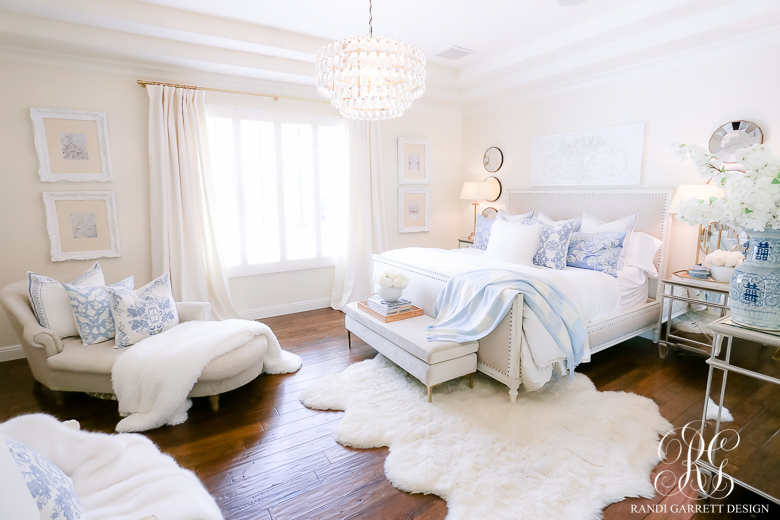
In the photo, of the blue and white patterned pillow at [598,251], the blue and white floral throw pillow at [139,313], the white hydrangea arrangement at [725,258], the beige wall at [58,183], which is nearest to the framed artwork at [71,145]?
the beige wall at [58,183]

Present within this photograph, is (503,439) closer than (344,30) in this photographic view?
Yes

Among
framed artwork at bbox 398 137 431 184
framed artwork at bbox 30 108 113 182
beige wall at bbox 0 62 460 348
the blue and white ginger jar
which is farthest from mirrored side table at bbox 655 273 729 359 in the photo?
framed artwork at bbox 30 108 113 182

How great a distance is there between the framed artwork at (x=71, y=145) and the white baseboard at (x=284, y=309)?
1.92m

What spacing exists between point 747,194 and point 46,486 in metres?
2.49

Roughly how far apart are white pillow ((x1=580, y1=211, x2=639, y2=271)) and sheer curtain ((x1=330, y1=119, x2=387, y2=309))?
238 centimetres

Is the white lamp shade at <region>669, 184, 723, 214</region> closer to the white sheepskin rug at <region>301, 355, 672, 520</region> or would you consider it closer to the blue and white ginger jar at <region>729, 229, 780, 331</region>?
the blue and white ginger jar at <region>729, 229, 780, 331</region>

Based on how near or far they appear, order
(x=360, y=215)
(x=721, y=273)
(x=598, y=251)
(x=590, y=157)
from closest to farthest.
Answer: (x=721, y=273)
(x=598, y=251)
(x=590, y=157)
(x=360, y=215)

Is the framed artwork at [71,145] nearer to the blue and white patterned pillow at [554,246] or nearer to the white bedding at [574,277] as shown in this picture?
the white bedding at [574,277]

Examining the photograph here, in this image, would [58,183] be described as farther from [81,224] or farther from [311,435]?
[311,435]

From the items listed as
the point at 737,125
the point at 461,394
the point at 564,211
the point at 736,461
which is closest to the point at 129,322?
the point at 461,394

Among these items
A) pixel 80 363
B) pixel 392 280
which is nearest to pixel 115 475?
pixel 80 363

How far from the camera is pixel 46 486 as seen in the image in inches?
40.6

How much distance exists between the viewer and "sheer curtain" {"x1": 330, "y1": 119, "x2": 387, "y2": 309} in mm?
4879

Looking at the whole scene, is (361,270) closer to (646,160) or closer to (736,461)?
(646,160)
